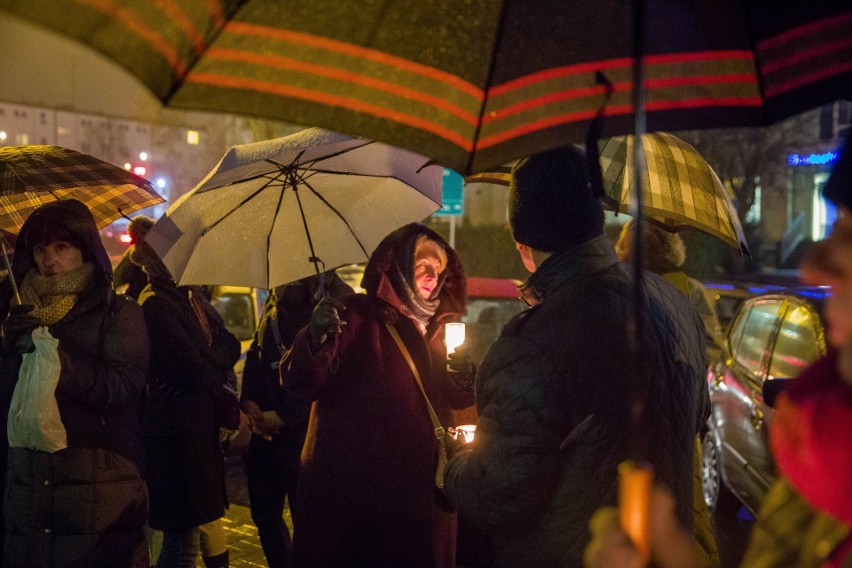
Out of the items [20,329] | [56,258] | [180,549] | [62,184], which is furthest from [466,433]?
[62,184]

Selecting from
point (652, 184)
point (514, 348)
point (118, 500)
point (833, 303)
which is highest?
point (652, 184)

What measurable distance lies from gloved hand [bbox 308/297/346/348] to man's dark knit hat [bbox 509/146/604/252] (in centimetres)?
125

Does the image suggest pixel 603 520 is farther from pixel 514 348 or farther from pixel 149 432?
pixel 149 432

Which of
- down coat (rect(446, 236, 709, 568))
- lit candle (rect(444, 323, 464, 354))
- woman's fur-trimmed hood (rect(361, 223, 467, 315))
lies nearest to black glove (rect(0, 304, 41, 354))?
woman's fur-trimmed hood (rect(361, 223, 467, 315))

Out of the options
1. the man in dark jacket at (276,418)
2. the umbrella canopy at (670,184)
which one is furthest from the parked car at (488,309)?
the umbrella canopy at (670,184)

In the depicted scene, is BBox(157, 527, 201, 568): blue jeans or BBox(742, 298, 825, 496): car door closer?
BBox(157, 527, 201, 568): blue jeans

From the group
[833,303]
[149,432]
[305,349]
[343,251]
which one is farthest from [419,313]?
[833,303]

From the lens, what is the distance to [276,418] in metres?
5.30

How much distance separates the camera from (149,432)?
4.96 meters

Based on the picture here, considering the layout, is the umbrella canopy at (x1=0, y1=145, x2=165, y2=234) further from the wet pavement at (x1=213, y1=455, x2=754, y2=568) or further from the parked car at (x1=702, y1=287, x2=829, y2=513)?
the parked car at (x1=702, y1=287, x2=829, y2=513)

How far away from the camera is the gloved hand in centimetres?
366

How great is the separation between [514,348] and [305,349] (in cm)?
145

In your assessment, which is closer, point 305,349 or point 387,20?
point 387,20

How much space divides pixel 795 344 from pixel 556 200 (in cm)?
445
